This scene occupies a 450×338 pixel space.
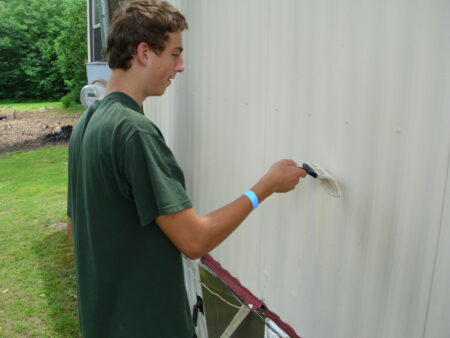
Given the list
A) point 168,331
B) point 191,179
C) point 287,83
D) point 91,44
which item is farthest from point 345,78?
point 91,44

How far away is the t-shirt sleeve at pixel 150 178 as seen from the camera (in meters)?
1.34

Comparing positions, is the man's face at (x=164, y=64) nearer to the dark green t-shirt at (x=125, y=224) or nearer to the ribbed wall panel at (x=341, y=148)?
the dark green t-shirt at (x=125, y=224)

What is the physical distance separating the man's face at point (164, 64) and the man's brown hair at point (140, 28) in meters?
0.02

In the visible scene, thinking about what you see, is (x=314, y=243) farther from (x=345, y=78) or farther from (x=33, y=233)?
(x=33, y=233)

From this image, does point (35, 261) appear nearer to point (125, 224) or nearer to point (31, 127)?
point (125, 224)

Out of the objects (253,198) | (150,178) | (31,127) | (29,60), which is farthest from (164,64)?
(29,60)

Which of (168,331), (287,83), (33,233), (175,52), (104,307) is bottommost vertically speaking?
(33,233)

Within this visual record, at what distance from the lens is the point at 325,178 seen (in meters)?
1.70

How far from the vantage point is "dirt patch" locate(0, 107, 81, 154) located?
13766mm

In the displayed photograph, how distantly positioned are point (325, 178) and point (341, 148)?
0.14 meters

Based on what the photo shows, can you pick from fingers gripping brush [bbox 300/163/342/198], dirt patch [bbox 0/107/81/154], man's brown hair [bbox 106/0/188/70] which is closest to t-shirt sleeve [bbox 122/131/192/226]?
man's brown hair [bbox 106/0/188/70]

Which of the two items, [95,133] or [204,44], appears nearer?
[95,133]

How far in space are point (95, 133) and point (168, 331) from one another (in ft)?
2.78

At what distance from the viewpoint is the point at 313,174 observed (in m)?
1.72
